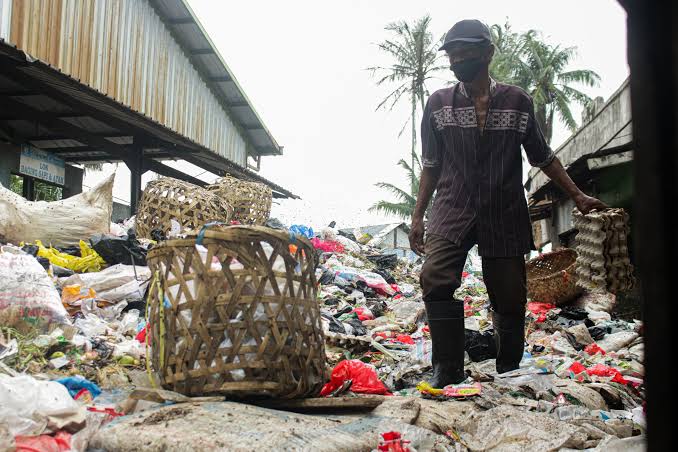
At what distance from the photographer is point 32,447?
1.93 metres

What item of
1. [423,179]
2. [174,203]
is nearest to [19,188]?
[174,203]

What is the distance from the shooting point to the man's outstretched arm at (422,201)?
11.7 feet

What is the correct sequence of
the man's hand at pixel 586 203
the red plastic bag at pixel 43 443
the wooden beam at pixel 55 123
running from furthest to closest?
the wooden beam at pixel 55 123
the man's hand at pixel 586 203
the red plastic bag at pixel 43 443

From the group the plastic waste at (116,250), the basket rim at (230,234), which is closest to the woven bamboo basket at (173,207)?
the plastic waste at (116,250)

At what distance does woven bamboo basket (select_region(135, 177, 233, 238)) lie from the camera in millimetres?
6852

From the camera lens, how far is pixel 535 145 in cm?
348

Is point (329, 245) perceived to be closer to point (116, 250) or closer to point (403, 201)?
point (116, 250)

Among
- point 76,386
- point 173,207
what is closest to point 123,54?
point 173,207

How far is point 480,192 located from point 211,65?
1058cm

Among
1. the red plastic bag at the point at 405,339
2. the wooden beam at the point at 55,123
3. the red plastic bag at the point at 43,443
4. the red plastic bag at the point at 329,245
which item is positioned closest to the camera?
the red plastic bag at the point at 43,443

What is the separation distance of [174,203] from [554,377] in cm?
468

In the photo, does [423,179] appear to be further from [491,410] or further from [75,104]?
[75,104]

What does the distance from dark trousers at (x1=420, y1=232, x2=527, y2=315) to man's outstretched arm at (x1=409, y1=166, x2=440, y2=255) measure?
170mm

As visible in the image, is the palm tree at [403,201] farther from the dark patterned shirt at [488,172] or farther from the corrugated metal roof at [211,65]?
the dark patterned shirt at [488,172]
